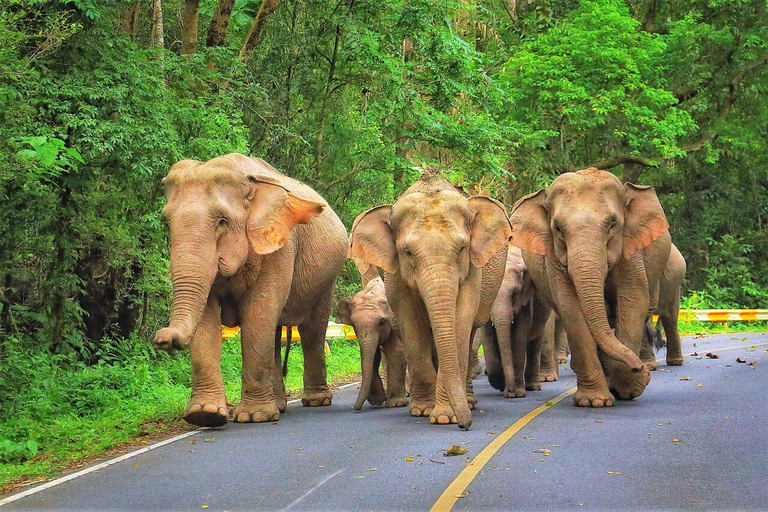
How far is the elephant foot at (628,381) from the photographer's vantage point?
13.1m

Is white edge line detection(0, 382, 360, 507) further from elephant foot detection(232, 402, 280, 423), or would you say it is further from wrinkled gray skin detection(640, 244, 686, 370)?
wrinkled gray skin detection(640, 244, 686, 370)

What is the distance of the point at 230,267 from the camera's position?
11.5 m

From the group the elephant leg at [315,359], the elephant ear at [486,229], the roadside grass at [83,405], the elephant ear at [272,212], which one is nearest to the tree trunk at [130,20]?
the roadside grass at [83,405]

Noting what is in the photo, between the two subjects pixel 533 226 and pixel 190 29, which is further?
pixel 190 29

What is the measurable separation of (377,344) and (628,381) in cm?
304

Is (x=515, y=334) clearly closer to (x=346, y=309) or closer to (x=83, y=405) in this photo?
(x=346, y=309)

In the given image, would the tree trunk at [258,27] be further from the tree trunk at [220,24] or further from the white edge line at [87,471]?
the white edge line at [87,471]

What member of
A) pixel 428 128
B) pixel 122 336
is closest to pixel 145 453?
pixel 122 336

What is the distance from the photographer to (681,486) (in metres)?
7.62

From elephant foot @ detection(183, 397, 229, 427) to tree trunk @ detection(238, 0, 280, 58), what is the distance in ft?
33.7

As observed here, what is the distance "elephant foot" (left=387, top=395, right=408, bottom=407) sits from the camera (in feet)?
44.2

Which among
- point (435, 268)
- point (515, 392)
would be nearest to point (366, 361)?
point (515, 392)

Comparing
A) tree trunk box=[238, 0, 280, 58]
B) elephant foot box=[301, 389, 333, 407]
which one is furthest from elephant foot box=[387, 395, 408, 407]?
tree trunk box=[238, 0, 280, 58]

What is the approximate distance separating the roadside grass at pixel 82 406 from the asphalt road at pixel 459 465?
67cm
